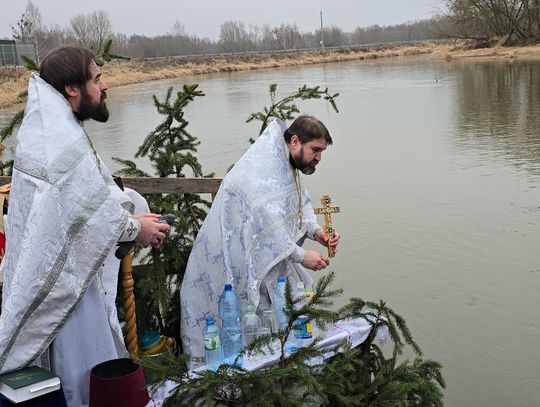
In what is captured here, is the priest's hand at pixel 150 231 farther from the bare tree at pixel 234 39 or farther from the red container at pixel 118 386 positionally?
the bare tree at pixel 234 39

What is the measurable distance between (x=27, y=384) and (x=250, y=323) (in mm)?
1289

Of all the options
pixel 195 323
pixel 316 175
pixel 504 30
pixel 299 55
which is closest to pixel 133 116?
pixel 316 175

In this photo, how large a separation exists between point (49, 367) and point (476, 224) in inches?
247

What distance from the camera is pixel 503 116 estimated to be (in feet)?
55.6

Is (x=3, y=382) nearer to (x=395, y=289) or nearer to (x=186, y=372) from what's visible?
(x=186, y=372)

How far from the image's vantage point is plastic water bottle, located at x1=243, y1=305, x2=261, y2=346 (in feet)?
12.9

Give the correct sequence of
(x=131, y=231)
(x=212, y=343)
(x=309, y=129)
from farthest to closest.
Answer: (x=309, y=129) → (x=212, y=343) → (x=131, y=231)

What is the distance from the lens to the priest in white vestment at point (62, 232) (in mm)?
3240

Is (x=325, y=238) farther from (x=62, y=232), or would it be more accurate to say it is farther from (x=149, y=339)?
(x=62, y=232)

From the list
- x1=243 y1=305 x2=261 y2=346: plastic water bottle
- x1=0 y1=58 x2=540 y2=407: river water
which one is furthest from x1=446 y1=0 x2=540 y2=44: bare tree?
x1=243 y1=305 x2=261 y2=346: plastic water bottle

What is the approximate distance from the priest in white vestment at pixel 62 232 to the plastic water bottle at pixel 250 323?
2.49 ft

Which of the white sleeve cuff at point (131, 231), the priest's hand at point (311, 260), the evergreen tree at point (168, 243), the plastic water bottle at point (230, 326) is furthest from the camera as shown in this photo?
the evergreen tree at point (168, 243)

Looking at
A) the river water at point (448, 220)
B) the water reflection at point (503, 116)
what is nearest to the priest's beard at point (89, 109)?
the river water at point (448, 220)

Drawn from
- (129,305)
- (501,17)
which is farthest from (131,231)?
(501,17)
